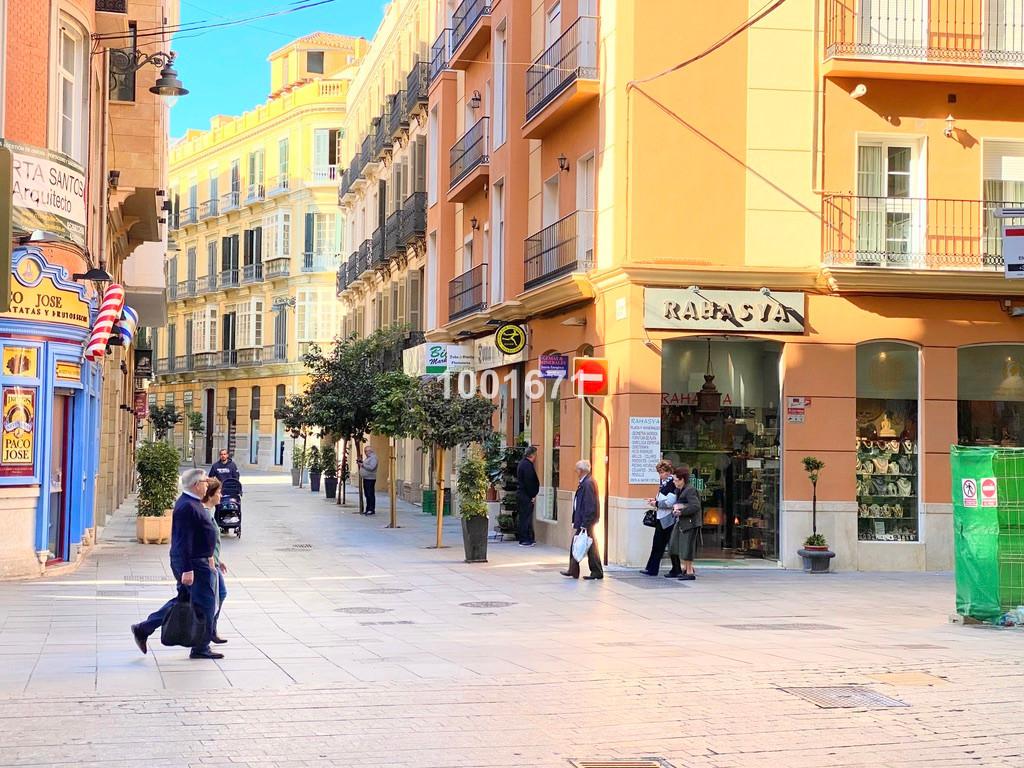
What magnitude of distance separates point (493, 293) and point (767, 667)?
1875 cm

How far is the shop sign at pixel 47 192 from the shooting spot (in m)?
18.0

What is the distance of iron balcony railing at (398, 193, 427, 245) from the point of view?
38.8 meters

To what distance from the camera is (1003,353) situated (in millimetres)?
22062

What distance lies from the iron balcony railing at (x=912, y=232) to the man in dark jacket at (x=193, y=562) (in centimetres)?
1262

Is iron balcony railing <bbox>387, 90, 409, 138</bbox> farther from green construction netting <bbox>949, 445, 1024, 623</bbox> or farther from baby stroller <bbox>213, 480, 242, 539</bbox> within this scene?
green construction netting <bbox>949, 445, 1024, 623</bbox>

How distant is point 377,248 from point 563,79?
23.2 metres

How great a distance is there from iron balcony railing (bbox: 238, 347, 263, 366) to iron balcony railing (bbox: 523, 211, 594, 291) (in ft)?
138

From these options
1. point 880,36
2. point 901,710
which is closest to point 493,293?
point 880,36

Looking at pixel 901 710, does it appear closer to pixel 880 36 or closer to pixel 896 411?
pixel 896 411

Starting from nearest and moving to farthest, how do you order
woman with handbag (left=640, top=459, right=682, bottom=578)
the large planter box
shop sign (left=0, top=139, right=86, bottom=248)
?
shop sign (left=0, top=139, right=86, bottom=248), woman with handbag (left=640, top=459, right=682, bottom=578), the large planter box

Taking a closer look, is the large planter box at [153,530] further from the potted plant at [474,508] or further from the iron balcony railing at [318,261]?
the iron balcony railing at [318,261]

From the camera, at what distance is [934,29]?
71.4 ft

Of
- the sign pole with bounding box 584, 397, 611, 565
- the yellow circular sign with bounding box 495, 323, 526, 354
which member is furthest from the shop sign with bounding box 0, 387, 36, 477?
the yellow circular sign with bounding box 495, 323, 526, 354

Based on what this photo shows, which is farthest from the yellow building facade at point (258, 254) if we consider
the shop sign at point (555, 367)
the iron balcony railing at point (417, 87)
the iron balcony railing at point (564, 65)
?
the shop sign at point (555, 367)
